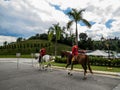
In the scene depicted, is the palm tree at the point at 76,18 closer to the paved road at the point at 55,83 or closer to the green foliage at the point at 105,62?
the green foliage at the point at 105,62

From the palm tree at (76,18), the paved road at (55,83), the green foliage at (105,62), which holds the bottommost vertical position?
the paved road at (55,83)

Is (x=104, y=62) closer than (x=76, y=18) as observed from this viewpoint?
Yes

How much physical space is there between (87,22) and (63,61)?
987 centimetres

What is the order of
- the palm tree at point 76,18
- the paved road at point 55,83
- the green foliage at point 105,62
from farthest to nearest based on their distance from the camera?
the palm tree at point 76,18, the green foliage at point 105,62, the paved road at point 55,83

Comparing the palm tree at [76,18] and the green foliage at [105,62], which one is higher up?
the palm tree at [76,18]

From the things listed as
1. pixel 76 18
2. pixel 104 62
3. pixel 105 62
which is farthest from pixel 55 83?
pixel 76 18

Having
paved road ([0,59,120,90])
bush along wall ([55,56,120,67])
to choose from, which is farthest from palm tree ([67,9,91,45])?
paved road ([0,59,120,90])

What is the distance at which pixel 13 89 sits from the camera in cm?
782

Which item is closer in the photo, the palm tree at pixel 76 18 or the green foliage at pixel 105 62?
the green foliage at pixel 105 62

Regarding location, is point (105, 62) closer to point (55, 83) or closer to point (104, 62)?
point (104, 62)

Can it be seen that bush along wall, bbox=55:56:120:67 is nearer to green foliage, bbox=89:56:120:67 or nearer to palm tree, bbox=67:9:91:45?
green foliage, bbox=89:56:120:67

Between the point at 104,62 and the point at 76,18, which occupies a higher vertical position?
the point at 76,18

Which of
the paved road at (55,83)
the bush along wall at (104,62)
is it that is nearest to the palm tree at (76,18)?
the bush along wall at (104,62)

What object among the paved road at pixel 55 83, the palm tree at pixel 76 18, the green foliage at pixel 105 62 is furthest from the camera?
the palm tree at pixel 76 18
